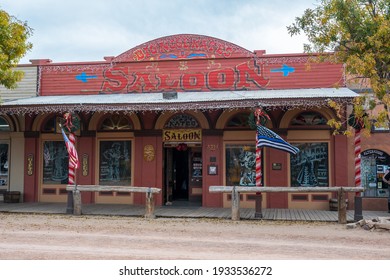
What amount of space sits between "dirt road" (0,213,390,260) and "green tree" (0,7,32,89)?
4605mm

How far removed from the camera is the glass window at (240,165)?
49.5 ft

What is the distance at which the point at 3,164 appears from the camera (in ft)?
55.2

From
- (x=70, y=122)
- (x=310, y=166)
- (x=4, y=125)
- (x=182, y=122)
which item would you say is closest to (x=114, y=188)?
(x=70, y=122)

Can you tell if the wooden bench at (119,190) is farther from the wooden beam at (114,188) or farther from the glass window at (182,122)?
the glass window at (182,122)

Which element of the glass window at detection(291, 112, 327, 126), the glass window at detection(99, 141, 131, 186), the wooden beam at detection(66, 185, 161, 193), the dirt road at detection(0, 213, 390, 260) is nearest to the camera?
the dirt road at detection(0, 213, 390, 260)

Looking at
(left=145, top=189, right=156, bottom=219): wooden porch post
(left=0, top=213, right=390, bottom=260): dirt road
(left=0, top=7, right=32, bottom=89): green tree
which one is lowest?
(left=0, top=213, right=390, bottom=260): dirt road

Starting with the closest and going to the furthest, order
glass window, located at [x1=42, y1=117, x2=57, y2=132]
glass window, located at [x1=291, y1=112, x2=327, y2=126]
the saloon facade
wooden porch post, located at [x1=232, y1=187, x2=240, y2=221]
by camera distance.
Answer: wooden porch post, located at [x1=232, y1=187, x2=240, y2=221], the saloon facade, glass window, located at [x1=291, y1=112, x2=327, y2=126], glass window, located at [x1=42, y1=117, x2=57, y2=132]

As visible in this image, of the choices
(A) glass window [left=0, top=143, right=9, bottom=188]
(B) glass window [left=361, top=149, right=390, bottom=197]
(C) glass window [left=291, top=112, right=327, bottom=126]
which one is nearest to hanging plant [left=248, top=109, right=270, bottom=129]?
(C) glass window [left=291, top=112, right=327, bottom=126]

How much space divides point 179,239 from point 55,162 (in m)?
8.72

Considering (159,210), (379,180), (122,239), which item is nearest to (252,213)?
(159,210)

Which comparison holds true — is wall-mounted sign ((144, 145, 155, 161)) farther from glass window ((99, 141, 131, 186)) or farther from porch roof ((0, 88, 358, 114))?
porch roof ((0, 88, 358, 114))

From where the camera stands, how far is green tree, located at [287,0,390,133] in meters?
10.8

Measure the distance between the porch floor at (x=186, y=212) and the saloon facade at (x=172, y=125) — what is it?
735 millimetres

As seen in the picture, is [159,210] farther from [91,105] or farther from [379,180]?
[379,180]
